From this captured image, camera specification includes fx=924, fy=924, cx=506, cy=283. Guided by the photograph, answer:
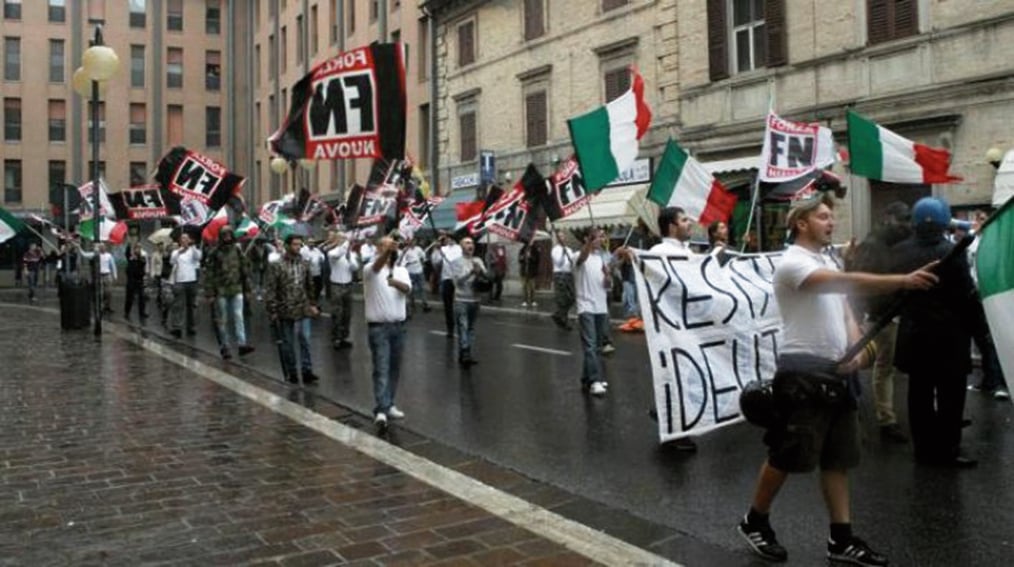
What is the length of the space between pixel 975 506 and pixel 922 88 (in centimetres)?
1425

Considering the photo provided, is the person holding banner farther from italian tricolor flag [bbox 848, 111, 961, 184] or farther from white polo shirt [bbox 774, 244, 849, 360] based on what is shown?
italian tricolor flag [bbox 848, 111, 961, 184]

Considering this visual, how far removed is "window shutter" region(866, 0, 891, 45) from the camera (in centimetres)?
1836

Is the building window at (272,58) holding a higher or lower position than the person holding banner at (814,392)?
higher

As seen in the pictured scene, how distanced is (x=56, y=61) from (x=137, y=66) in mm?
4426

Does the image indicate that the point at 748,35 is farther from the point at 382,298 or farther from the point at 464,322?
the point at 382,298

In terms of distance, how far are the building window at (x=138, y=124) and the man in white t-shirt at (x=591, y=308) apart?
5236cm

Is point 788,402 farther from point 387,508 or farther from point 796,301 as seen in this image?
point 387,508

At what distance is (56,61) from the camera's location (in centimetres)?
5431

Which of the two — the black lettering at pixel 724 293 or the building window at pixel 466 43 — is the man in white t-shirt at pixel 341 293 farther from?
the building window at pixel 466 43

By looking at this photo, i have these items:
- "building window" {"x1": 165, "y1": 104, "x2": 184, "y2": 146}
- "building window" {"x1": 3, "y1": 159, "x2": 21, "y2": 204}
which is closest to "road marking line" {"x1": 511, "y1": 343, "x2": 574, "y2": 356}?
"building window" {"x1": 3, "y1": 159, "x2": 21, "y2": 204}

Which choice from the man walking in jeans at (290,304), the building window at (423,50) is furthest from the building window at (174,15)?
the man walking in jeans at (290,304)

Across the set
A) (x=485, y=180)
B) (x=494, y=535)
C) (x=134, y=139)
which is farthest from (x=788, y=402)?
(x=134, y=139)

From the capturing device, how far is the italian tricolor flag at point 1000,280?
3.37 m

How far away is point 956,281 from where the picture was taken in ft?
21.3
